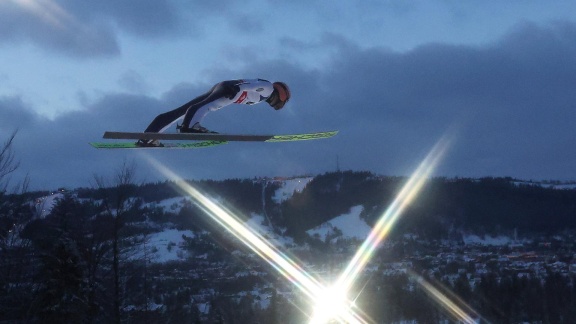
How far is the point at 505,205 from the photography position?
178625 millimetres

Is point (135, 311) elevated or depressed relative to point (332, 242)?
depressed

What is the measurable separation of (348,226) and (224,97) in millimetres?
177146

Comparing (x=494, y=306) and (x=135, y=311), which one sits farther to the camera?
(x=494, y=306)

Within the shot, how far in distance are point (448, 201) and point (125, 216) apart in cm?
16875

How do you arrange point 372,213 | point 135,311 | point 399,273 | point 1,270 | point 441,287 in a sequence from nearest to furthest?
point 1,270 < point 135,311 < point 441,287 < point 399,273 < point 372,213

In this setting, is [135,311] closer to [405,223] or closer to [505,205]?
[405,223]

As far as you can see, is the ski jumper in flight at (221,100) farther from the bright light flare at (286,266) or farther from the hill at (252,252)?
the bright light flare at (286,266)

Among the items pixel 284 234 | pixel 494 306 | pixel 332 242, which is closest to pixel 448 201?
pixel 332 242

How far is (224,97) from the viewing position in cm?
721

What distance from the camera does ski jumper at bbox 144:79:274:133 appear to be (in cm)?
717

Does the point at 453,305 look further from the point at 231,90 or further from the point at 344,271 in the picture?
→ the point at 231,90

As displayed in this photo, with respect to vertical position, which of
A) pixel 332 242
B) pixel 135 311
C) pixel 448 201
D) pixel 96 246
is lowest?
pixel 135 311

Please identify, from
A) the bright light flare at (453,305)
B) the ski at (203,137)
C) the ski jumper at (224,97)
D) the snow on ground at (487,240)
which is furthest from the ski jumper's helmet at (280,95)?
the snow on ground at (487,240)

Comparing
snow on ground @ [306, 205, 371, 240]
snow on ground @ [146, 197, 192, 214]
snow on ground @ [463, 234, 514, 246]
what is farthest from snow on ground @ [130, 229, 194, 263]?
snow on ground @ [463, 234, 514, 246]
